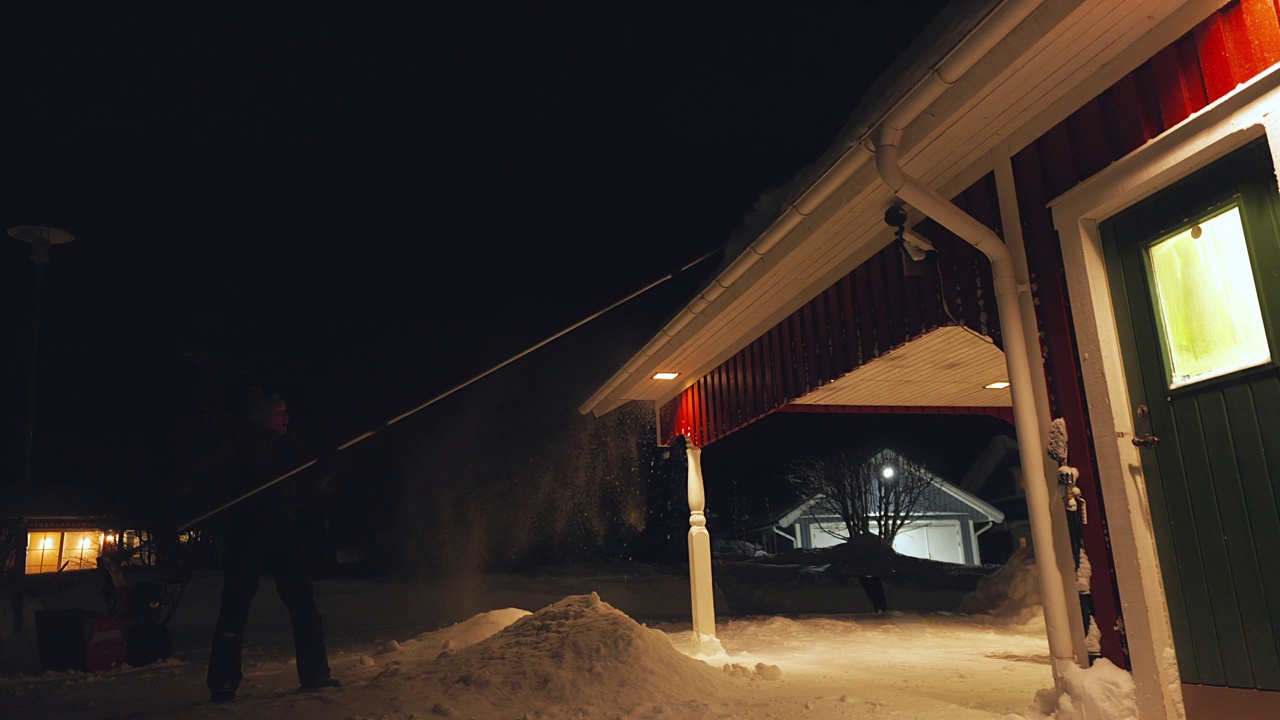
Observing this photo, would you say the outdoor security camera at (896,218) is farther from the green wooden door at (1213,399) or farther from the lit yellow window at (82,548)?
the lit yellow window at (82,548)

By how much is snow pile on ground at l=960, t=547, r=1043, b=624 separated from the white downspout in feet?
25.4

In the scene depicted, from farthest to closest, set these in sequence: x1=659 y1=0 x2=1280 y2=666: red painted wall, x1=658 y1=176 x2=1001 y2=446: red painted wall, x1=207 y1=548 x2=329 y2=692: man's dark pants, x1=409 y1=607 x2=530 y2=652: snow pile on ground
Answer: x1=409 y1=607 x2=530 y2=652: snow pile on ground
x1=207 y1=548 x2=329 y2=692: man's dark pants
x1=658 y1=176 x2=1001 y2=446: red painted wall
x1=659 y1=0 x2=1280 y2=666: red painted wall

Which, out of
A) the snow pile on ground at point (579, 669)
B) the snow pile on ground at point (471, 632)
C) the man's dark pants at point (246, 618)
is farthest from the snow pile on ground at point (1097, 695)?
the snow pile on ground at point (471, 632)

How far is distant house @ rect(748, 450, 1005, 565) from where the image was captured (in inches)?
1350

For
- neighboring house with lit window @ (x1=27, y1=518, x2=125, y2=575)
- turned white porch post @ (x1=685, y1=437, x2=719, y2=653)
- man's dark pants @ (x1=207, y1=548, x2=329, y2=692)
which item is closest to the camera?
man's dark pants @ (x1=207, y1=548, x2=329, y2=692)

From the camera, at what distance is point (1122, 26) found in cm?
305

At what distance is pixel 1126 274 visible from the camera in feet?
10.7

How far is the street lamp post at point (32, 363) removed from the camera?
1002 centimetres

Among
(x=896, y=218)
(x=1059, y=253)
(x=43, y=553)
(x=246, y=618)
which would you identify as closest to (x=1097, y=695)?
(x=1059, y=253)

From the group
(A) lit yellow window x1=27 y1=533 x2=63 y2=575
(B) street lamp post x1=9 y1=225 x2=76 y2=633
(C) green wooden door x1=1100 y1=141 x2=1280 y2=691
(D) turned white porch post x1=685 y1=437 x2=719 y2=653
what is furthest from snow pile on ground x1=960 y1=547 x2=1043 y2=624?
(A) lit yellow window x1=27 y1=533 x2=63 y2=575

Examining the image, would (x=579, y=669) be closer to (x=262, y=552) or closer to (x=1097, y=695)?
(x=262, y=552)

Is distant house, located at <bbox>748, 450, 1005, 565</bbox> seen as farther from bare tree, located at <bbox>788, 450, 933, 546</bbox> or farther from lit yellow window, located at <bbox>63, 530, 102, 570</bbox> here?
lit yellow window, located at <bbox>63, 530, 102, 570</bbox>

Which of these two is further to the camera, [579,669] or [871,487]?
[871,487]

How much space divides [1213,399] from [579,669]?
146 inches
